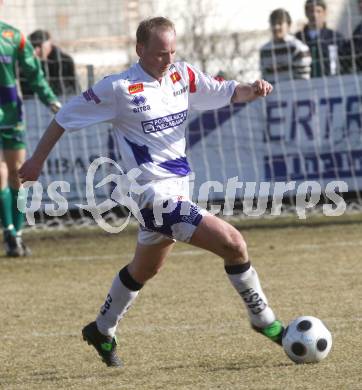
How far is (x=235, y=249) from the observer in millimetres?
5430

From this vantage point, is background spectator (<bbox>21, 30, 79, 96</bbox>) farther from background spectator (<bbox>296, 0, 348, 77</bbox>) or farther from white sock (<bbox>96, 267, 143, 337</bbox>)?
white sock (<bbox>96, 267, 143, 337</bbox>)

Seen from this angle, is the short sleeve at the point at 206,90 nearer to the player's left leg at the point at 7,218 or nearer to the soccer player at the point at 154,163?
the soccer player at the point at 154,163

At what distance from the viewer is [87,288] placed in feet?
27.9

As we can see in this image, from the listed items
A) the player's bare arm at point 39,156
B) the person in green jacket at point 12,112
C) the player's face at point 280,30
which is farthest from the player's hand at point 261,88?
the player's face at point 280,30

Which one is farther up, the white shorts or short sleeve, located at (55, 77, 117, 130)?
short sleeve, located at (55, 77, 117, 130)

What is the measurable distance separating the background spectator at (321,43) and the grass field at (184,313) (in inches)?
77.5

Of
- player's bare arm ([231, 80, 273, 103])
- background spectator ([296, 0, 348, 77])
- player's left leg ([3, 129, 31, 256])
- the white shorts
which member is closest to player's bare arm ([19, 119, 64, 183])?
the white shorts

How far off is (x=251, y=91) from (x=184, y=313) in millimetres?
1932

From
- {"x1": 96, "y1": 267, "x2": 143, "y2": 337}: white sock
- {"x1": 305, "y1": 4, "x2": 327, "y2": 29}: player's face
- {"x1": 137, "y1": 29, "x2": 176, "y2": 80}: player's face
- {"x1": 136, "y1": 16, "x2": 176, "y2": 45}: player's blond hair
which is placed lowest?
{"x1": 96, "y1": 267, "x2": 143, "y2": 337}: white sock

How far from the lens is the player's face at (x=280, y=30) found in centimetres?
1253

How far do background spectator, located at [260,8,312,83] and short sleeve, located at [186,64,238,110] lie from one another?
21.3ft

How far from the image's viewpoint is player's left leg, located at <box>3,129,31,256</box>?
33.3 feet

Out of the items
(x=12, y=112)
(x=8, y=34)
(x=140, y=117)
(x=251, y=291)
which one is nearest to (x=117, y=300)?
(x=251, y=291)

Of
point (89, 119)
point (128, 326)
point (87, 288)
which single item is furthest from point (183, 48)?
point (89, 119)
